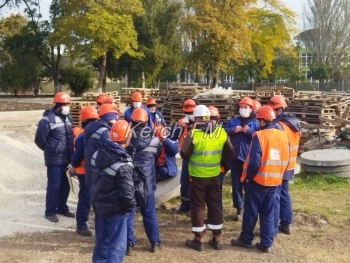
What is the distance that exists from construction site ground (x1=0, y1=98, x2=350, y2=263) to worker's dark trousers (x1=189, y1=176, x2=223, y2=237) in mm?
328

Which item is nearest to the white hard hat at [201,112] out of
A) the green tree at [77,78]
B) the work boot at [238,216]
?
the work boot at [238,216]

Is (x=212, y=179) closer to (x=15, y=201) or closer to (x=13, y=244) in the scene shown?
(x=13, y=244)

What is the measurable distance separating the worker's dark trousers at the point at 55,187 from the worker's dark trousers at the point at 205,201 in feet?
7.73

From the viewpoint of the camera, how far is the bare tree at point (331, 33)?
5903 cm

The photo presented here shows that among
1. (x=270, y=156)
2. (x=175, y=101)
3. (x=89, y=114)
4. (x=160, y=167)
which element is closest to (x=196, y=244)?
(x=270, y=156)

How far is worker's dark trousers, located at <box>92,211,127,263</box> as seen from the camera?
4.93 m

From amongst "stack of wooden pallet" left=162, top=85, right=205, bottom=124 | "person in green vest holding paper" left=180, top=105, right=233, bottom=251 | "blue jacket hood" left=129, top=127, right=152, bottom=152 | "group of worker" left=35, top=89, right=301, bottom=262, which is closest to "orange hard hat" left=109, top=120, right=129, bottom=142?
"group of worker" left=35, top=89, right=301, bottom=262

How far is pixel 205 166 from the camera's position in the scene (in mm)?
6070

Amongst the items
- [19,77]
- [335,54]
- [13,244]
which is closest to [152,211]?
[13,244]

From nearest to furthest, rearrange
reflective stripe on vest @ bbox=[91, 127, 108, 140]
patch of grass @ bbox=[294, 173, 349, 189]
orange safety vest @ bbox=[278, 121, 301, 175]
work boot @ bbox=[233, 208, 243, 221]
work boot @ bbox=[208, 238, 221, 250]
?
reflective stripe on vest @ bbox=[91, 127, 108, 140], work boot @ bbox=[208, 238, 221, 250], orange safety vest @ bbox=[278, 121, 301, 175], work boot @ bbox=[233, 208, 243, 221], patch of grass @ bbox=[294, 173, 349, 189]

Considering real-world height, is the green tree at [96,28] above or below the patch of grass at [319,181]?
above

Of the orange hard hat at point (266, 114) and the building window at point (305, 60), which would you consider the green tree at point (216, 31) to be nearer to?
the building window at point (305, 60)

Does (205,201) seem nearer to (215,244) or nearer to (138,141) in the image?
(215,244)

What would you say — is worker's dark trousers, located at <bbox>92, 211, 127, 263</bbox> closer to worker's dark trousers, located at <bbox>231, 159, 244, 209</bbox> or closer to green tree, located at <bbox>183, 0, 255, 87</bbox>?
worker's dark trousers, located at <bbox>231, 159, 244, 209</bbox>
